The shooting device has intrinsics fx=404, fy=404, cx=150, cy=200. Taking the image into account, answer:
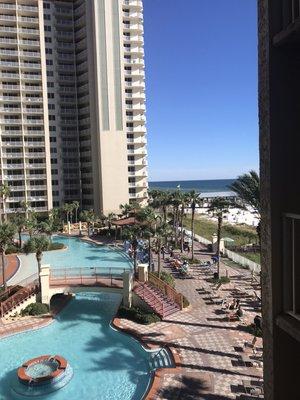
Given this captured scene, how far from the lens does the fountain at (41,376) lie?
18.2 metres

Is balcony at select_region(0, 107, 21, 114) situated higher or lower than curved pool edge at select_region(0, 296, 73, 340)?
higher

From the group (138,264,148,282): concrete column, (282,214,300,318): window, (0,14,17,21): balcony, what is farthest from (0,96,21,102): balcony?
(282,214,300,318): window

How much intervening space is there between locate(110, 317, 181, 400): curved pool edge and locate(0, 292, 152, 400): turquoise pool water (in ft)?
0.96

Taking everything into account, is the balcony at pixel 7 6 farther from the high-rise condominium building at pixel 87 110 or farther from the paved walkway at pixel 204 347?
the paved walkway at pixel 204 347

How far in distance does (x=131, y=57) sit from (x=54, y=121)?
65.8 feet

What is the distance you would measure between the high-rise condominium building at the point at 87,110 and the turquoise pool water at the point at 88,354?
51.3 meters

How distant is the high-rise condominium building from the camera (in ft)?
252

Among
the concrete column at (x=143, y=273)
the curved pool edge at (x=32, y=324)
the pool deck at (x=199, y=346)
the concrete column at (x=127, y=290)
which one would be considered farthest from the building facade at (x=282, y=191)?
the concrete column at (x=143, y=273)

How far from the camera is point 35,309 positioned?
89.1 ft

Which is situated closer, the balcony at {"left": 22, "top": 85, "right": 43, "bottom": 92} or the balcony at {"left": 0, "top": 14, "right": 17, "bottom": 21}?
the balcony at {"left": 0, "top": 14, "right": 17, "bottom": 21}

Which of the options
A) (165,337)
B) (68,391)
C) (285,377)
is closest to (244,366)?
(165,337)

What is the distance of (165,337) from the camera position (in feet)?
74.3

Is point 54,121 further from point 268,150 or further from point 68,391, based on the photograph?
point 268,150

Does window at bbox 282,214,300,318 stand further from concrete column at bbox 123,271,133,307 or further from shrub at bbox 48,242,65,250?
shrub at bbox 48,242,65,250
